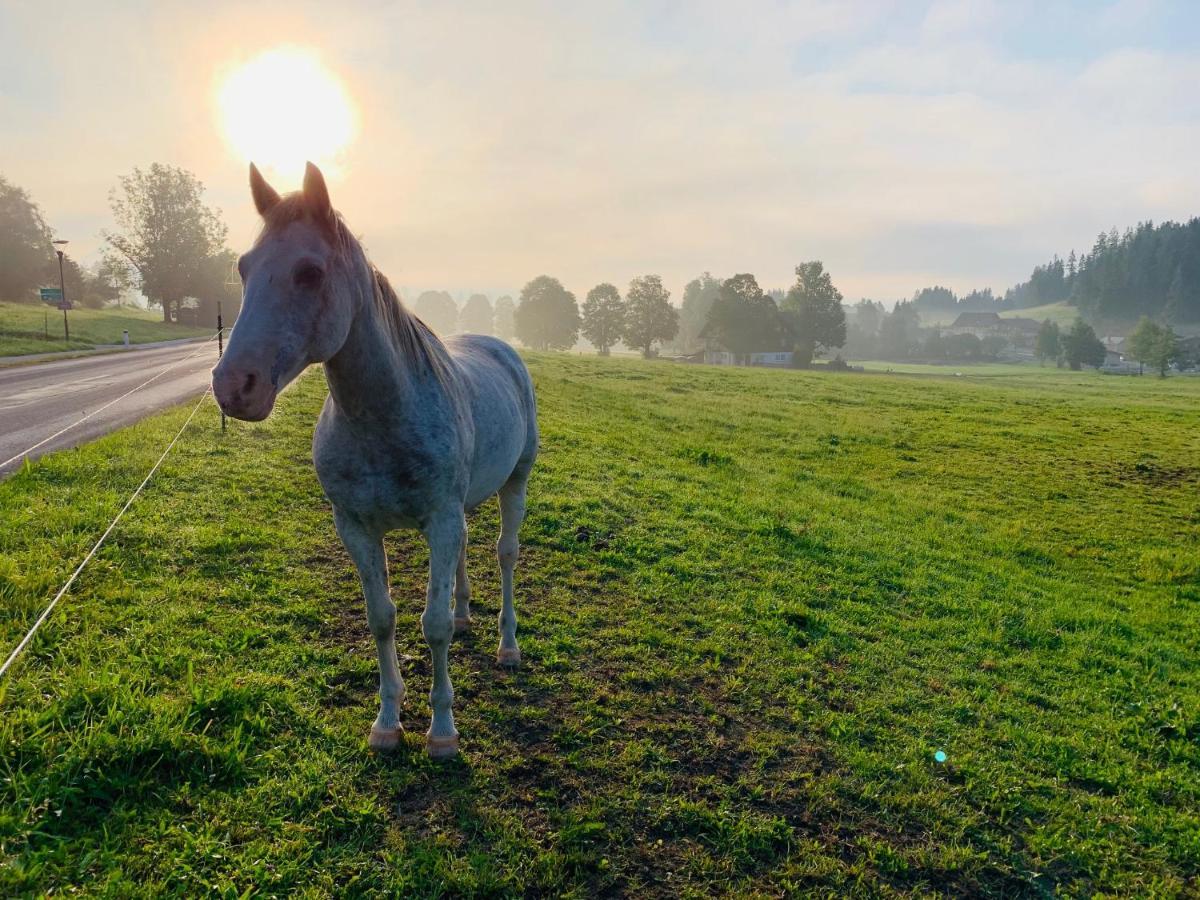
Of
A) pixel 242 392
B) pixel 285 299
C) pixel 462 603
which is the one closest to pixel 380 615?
pixel 462 603

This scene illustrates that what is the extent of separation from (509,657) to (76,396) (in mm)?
18850

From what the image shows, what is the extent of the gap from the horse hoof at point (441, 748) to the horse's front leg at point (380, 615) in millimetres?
242

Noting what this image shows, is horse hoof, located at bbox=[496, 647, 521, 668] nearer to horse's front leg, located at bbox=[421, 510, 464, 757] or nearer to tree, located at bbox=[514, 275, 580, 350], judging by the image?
horse's front leg, located at bbox=[421, 510, 464, 757]

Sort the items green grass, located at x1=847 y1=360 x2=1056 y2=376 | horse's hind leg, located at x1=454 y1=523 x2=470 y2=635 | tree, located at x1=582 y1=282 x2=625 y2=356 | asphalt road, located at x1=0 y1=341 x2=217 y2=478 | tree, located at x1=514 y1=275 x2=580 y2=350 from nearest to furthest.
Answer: horse's hind leg, located at x1=454 y1=523 x2=470 y2=635
asphalt road, located at x1=0 y1=341 x2=217 y2=478
green grass, located at x1=847 y1=360 x2=1056 y2=376
tree, located at x1=582 y1=282 x2=625 y2=356
tree, located at x1=514 y1=275 x2=580 y2=350

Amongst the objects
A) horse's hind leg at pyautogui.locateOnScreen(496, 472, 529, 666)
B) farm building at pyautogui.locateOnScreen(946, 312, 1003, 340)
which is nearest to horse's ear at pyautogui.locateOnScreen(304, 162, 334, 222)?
horse's hind leg at pyautogui.locateOnScreen(496, 472, 529, 666)

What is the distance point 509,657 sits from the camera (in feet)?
18.9

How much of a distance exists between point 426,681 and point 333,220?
152 inches

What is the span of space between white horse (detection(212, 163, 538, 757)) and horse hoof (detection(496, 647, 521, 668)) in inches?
47.2

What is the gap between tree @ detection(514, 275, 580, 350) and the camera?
103938mm

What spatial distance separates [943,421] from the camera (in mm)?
25797

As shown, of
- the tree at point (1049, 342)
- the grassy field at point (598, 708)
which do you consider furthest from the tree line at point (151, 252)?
the tree at point (1049, 342)

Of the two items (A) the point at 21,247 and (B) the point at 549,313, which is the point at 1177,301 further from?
(A) the point at 21,247

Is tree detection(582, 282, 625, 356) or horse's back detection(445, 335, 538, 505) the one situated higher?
tree detection(582, 282, 625, 356)

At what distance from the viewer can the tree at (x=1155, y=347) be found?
82375 mm
